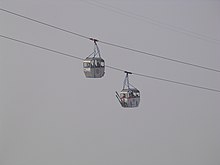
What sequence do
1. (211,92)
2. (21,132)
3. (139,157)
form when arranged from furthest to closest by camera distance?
(211,92)
(139,157)
(21,132)

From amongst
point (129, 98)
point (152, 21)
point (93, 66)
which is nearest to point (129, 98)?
point (129, 98)

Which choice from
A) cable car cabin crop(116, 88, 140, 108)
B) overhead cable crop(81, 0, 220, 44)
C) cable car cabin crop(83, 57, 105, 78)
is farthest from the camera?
overhead cable crop(81, 0, 220, 44)

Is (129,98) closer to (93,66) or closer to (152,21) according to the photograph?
(93,66)

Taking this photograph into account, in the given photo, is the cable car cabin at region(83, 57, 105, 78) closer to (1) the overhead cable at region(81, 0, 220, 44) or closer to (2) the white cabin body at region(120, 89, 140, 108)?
(2) the white cabin body at region(120, 89, 140, 108)

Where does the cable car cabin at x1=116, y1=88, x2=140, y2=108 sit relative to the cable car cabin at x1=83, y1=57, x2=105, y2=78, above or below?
below

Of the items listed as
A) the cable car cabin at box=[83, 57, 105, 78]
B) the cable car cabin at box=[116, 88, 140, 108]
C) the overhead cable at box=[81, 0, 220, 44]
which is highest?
the overhead cable at box=[81, 0, 220, 44]

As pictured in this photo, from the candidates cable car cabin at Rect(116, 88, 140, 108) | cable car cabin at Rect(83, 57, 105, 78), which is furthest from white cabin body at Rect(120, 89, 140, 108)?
cable car cabin at Rect(83, 57, 105, 78)

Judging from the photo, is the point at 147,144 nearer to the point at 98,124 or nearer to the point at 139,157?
the point at 139,157

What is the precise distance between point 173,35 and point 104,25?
88cm

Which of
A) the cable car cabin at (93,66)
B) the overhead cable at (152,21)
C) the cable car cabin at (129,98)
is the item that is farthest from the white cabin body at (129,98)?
the overhead cable at (152,21)

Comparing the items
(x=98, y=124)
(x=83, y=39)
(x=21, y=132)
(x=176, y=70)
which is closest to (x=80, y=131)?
(x=98, y=124)

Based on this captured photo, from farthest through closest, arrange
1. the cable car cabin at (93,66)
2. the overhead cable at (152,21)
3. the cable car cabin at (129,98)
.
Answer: the overhead cable at (152,21)
the cable car cabin at (129,98)
the cable car cabin at (93,66)

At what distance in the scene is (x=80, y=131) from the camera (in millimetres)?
3785

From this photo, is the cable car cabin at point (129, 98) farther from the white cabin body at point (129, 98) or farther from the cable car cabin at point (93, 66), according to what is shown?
the cable car cabin at point (93, 66)
